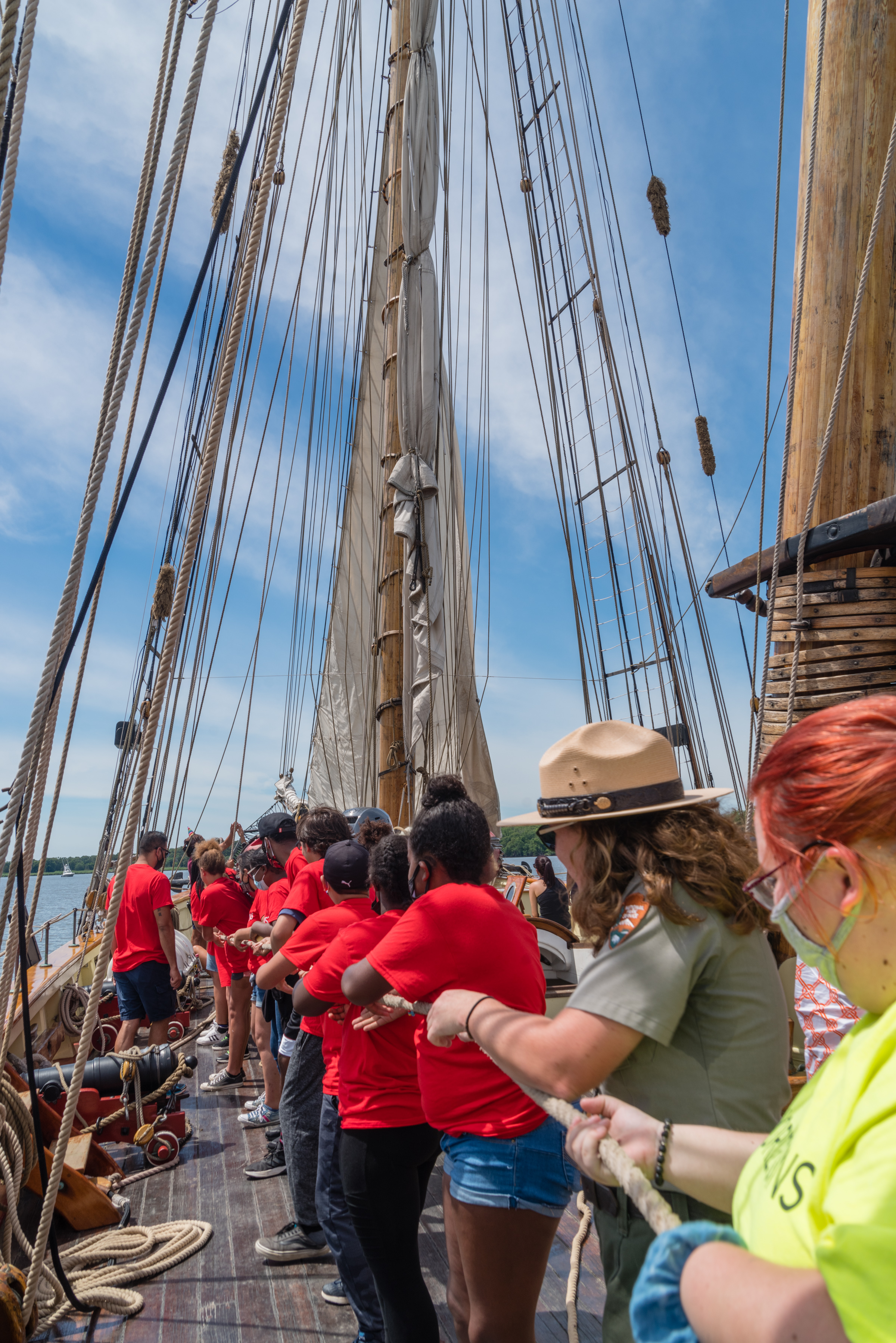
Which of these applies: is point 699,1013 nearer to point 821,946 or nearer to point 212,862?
point 821,946

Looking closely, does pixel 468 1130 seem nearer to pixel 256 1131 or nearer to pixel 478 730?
pixel 256 1131

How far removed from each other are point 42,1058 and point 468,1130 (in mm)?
3567

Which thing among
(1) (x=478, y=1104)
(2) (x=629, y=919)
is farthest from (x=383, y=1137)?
(2) (x=629, y=919)

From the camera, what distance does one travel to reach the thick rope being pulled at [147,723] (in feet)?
4.96

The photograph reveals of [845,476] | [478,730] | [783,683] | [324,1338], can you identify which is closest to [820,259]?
[845,476]

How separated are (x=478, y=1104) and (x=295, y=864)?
6.99ft

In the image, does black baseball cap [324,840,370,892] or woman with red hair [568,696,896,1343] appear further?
black baseball cap [324,840,370,892]

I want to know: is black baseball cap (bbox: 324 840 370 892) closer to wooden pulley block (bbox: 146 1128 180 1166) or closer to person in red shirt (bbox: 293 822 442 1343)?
person in red shirt (bbox: 293 822 442 1343)

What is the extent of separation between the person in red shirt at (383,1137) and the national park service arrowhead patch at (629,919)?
0.87 m

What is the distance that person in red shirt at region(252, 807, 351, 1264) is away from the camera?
9.48 ft

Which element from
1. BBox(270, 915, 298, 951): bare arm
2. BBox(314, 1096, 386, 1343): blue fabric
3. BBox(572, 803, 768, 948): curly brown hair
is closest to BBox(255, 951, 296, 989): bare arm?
BBox(270, 915, 298, 951): bare arm

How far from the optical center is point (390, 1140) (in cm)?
203

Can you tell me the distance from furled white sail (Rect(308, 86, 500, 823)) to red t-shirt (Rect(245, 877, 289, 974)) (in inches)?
95.3

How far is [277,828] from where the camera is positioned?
4.19 meters
